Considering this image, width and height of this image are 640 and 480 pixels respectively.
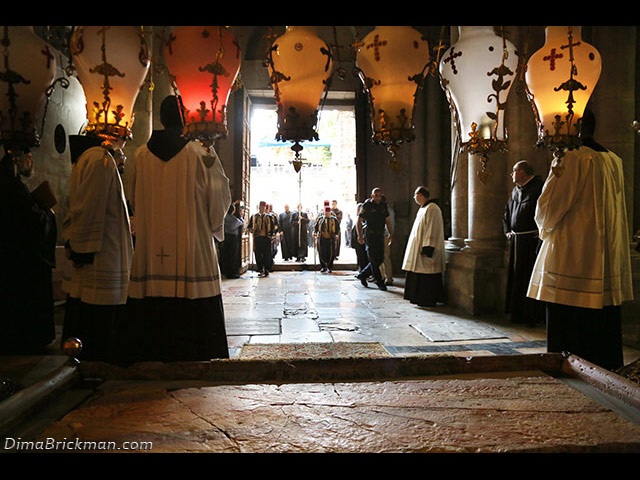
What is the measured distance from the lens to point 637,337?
463cm

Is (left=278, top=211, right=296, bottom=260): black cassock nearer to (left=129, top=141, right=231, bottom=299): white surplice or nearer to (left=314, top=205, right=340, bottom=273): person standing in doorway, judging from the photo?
(left=314, top=205, right=340, bottom=273): person standing in doorway

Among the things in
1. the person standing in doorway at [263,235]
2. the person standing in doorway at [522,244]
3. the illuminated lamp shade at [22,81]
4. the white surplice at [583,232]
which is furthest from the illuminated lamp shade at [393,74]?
the person standing in doorway at [263,235]

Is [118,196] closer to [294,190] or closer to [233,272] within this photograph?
[233,272]

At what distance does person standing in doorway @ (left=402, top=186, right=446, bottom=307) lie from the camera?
263 inches

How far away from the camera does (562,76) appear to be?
85.2 inches

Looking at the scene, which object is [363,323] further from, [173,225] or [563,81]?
[563,81]

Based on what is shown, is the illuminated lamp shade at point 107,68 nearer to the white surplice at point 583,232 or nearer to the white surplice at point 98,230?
the white surplice at point 98,230

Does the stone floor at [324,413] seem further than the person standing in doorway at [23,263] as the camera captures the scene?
No

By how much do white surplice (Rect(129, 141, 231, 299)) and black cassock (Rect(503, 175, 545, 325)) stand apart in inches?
145

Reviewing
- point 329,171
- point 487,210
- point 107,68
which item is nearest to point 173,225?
point 107,68

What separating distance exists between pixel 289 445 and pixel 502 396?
81 centimetres

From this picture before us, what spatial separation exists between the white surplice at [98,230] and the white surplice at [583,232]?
334cm

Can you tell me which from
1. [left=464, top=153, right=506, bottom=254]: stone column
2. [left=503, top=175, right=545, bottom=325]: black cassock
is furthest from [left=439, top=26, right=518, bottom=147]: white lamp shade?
[left=464, top=153, right=506, bottom=254]: stone column

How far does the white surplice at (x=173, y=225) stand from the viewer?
3.13 meters
